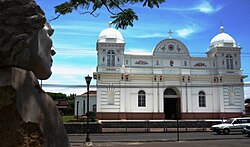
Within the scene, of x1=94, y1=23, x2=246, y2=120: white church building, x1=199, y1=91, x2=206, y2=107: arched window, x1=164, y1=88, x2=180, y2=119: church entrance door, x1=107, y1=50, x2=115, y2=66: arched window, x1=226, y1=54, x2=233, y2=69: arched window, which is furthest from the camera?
x1=226, y1=54, x2=233, y2=69: arched window

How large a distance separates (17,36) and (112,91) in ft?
111

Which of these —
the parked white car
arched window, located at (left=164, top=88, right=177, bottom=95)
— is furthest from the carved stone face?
arched window, located at (left=164, top=88, right=177, bottom=95)

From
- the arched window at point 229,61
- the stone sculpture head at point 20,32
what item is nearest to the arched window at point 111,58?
the arched window at point 229,61

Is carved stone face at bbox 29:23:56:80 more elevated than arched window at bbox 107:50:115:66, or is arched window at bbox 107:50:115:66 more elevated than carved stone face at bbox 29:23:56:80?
arched window at bbox 107:50:115:66

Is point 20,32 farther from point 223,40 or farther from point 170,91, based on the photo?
point 223,40

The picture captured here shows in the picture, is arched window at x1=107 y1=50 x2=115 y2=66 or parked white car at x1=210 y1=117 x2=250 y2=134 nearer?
parked white car at x1=210 y1=117 x2=250 y2=134

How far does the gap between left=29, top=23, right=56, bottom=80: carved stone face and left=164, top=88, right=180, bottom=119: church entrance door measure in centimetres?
3562

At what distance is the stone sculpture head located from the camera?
147 inches

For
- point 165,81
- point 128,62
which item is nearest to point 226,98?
point 165,81

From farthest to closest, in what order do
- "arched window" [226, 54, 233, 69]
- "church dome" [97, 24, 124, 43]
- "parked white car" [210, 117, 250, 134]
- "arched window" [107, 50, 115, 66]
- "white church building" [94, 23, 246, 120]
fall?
1. "arched window" [226, 54, 233, 69]
2. "church dome" [97, 24, 124, 43]
3. "arched window" [107, 50, 115, 66]
4. "white church building" [94, 23, 246, 120]
5. "parked white car" [210, 117, 250, 134]

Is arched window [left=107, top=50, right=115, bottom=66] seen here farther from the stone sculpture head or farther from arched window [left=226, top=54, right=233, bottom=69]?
the stone sculpture head

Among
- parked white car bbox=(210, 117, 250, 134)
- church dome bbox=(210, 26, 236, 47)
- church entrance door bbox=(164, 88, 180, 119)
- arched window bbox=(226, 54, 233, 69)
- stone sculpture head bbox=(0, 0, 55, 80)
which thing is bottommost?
parked white car bbox=(210, 117, 250, 134)

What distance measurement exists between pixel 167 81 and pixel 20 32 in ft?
118

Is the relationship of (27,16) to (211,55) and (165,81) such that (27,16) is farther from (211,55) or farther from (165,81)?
(211,55)
